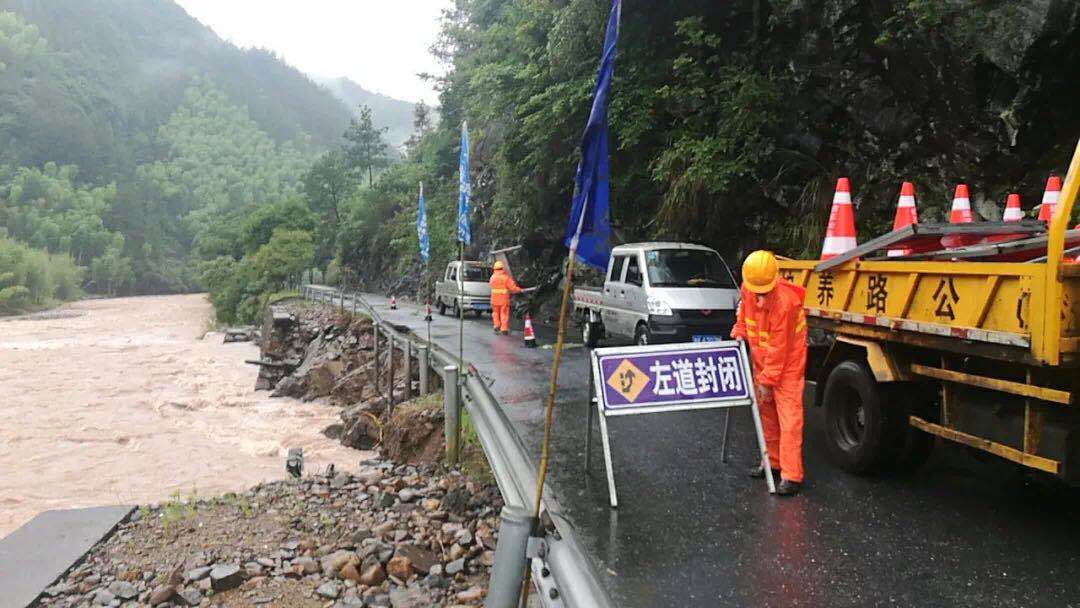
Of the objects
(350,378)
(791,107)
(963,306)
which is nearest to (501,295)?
(350,378)

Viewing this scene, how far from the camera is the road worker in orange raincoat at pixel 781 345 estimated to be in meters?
4.59

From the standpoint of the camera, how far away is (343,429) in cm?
1341

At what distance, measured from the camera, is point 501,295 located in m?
15.1

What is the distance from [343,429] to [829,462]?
10.4 meters

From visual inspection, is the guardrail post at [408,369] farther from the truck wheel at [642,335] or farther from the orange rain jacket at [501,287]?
the truck wheel at [642,335]

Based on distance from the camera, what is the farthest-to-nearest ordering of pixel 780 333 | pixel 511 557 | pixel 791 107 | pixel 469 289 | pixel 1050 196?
pixel 469 289 → pixel 791 107 → pixel 1050 196 → pixel 780 333 → pixel 511 557

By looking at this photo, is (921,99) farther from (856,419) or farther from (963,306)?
(963,306)

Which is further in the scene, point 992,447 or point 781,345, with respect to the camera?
point 781,345

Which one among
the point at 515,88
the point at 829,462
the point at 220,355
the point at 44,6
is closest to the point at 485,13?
the point at 515,88

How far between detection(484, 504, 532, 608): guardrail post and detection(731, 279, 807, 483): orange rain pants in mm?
3007

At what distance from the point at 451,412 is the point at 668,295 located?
4306mm

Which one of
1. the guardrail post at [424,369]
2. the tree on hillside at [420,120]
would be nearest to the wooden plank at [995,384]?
the guardrail post at [424,369]

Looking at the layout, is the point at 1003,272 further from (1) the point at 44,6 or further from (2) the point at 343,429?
(1) the point at 44,6

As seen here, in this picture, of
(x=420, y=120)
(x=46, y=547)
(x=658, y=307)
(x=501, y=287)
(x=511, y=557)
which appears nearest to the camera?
(x=511, y=557)
